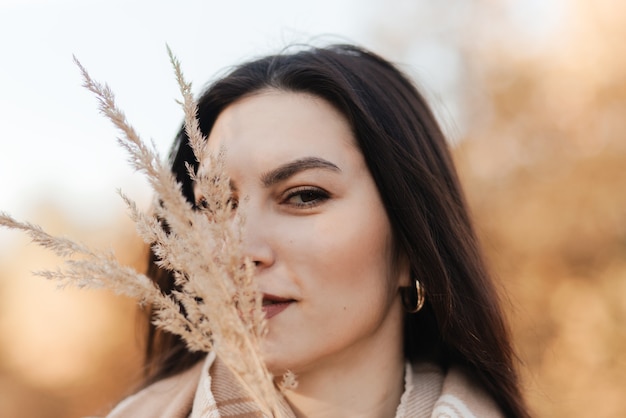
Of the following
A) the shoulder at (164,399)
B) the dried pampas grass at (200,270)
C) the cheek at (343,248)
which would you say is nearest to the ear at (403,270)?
the cheek at (343,248)

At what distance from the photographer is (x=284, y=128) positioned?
226 cm

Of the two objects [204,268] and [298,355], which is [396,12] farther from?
[204,268]

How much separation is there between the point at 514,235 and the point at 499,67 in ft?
4.76

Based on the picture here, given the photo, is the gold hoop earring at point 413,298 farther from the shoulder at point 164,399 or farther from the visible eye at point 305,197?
the shoulder at point 164,399

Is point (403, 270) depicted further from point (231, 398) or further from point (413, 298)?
point (231, 398)

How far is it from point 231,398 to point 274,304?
20.7 inches

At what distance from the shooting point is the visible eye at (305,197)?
2.17 m

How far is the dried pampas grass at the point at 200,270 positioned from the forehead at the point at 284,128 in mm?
909

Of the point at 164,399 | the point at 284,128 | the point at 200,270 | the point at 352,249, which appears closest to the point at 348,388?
the point at 352,249

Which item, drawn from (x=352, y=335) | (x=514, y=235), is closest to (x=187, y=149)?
(x=352, y=335)

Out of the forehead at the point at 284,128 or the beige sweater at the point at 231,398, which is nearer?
the forehead at the point at 284,128

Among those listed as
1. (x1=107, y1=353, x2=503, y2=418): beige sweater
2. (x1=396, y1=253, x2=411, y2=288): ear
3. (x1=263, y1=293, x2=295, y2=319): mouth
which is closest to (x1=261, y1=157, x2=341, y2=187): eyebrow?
(x1=263, y1=293, x2=295, y2=319): mouth

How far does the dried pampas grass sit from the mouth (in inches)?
30.0

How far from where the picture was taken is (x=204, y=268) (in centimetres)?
124
